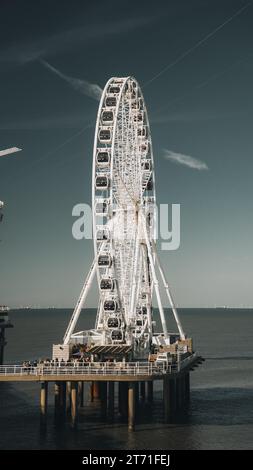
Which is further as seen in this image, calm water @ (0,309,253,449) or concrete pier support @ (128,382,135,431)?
concrete pier support @ (128,382,135,431)

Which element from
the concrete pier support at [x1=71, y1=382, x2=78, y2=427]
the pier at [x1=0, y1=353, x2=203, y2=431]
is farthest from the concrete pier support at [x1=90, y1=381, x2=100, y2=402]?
the concrete pier support at [x1=71, y1=382, x2=78, y2=427]

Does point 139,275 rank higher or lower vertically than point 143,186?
lower

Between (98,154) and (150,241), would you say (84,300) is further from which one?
(98,154)

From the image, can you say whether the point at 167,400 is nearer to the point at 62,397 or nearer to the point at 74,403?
the point at 74,403

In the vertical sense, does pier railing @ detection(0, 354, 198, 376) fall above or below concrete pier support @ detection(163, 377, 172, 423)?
above

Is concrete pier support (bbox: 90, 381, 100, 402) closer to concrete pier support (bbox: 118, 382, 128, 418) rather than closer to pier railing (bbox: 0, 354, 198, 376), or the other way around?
concrete pier support (bbox: 118, 382, 128, 418)

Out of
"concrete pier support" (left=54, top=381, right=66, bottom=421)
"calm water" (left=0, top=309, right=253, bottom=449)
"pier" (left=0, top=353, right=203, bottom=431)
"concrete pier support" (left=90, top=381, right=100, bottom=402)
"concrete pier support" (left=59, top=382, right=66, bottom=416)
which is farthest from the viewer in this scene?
"concrete pier support" (left=90, top=381, right=100, bottom=402)

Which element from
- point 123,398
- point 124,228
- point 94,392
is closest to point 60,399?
point 123,398
